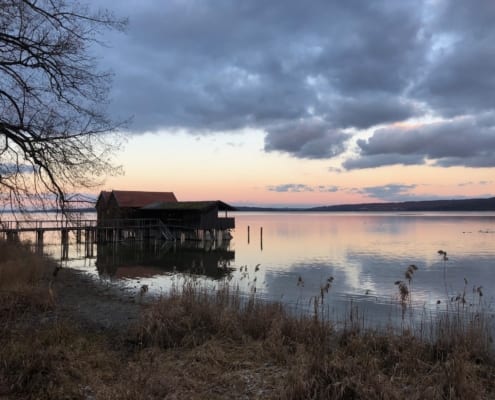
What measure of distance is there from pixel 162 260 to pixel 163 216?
19.5 m

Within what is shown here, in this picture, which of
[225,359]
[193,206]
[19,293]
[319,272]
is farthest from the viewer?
[193,206]

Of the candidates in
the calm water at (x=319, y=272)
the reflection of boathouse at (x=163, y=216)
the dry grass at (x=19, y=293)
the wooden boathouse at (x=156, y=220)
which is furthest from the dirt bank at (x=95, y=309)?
the wooden boathouse at (x=156, y=220)

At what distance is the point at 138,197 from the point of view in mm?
55875

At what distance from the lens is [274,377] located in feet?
20.1

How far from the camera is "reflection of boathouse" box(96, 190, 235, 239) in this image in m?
45.9

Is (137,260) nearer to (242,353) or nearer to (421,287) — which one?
(421,287)

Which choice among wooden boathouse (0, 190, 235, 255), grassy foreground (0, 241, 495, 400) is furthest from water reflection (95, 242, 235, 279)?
grassy foreground (0, 241, 495, 400)

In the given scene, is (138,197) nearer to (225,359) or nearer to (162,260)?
(162,260)

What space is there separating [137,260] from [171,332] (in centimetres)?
2496

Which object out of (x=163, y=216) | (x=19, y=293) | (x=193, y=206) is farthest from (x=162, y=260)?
(x=19, y=293)

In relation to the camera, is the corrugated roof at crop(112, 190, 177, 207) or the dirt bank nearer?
the dirt bank

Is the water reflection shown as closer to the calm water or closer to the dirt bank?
the calm water

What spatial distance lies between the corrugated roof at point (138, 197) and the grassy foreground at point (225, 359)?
147 feet

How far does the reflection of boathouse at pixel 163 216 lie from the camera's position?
151ft
